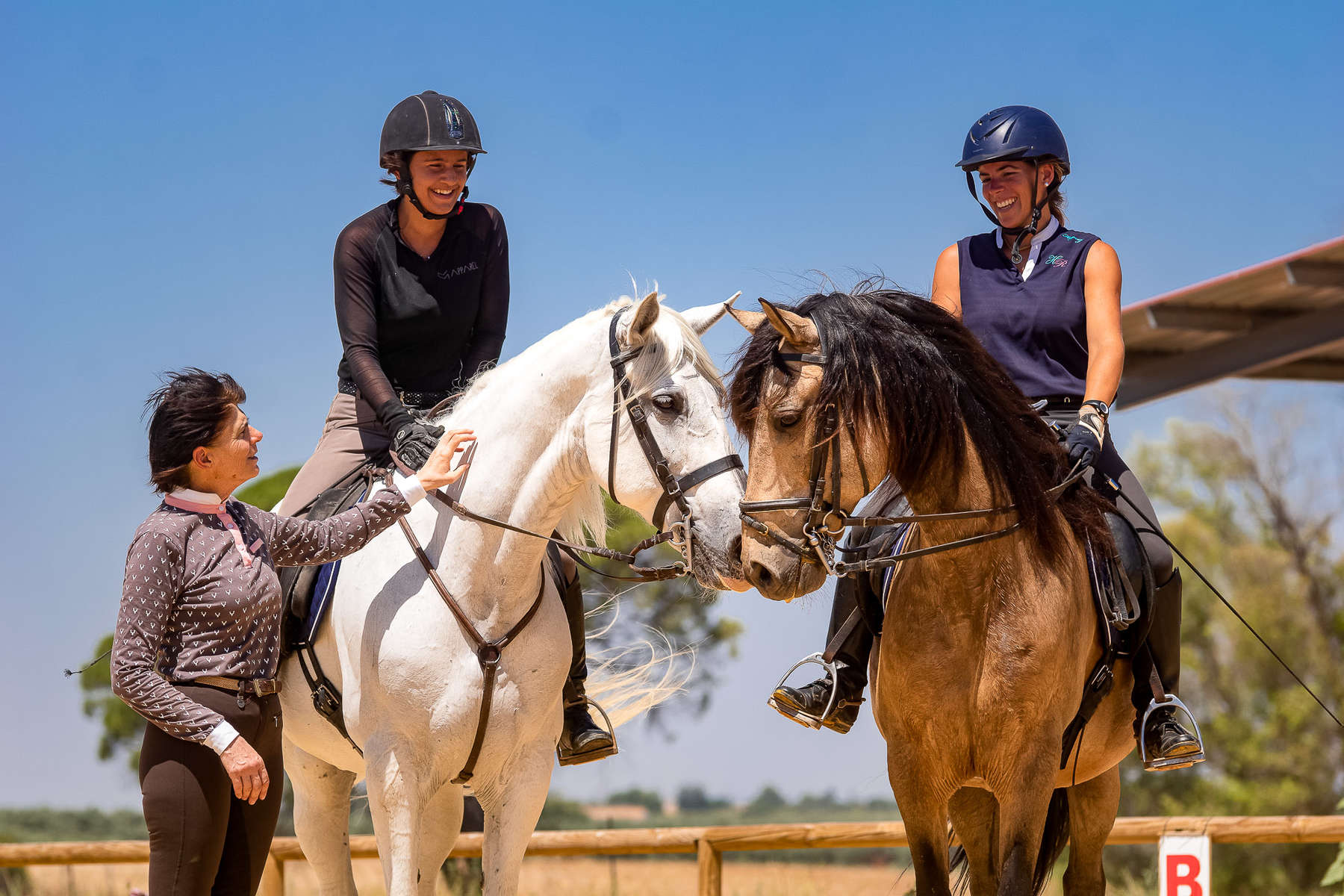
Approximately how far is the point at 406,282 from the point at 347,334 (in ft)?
1.08

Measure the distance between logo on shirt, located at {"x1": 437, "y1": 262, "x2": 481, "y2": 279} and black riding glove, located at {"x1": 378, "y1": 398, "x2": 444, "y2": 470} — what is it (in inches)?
27.1

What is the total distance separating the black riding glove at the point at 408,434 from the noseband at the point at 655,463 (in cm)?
68

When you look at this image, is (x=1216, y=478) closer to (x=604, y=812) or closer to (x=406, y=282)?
(x=604, y=812)

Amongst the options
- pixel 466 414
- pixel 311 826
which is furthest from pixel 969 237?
pixel 311 826

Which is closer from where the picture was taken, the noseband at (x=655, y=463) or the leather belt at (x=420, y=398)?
the noseband at (x=655, y=463)

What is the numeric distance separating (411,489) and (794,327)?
1388 mm

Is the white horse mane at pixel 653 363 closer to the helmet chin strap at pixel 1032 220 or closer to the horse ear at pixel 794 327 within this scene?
the horse ear at pixel 794 327

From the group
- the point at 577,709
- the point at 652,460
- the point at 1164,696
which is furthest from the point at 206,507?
the point at 1164,696

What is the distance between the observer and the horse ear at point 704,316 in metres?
4.47

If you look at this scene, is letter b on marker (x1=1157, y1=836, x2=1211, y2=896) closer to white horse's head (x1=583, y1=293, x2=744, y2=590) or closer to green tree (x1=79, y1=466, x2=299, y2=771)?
white horse's head (x1=583, y1=293, x2=744, y2=590)

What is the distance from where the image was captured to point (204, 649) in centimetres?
364

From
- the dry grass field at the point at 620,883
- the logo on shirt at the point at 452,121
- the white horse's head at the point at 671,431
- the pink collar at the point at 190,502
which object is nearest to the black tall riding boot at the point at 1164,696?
the white horse's head at the point at 671,431

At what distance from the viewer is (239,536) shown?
379cm

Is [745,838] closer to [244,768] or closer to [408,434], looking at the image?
[408,434]
